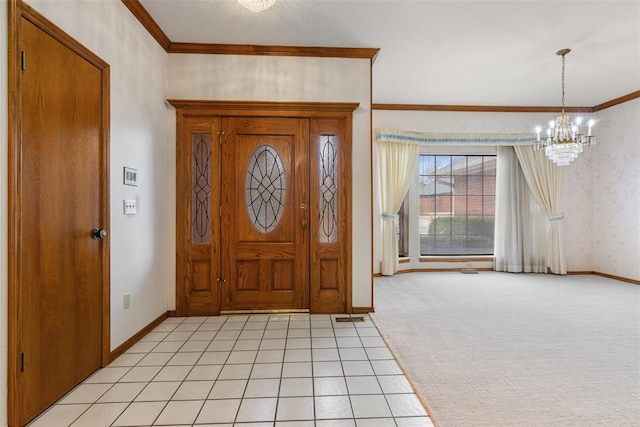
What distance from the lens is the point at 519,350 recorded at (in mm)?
2543

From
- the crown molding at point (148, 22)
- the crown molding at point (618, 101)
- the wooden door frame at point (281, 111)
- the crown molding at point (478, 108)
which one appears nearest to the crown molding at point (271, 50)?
the crown molding at point (148, 22)

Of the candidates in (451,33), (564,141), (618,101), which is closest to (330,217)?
(451,33)

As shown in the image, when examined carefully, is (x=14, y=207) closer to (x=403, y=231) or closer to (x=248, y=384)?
(x=248, y=384)

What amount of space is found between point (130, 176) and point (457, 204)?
524 cm

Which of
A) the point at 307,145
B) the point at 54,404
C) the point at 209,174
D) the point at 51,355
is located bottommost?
the point at 54,404

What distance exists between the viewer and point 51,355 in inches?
72.0

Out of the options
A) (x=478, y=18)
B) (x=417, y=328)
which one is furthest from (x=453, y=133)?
(x=417, y=328)

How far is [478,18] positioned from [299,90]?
1.82 meters

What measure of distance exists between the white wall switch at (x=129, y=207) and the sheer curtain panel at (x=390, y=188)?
3.70 meters

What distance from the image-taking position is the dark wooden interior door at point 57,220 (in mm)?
1660

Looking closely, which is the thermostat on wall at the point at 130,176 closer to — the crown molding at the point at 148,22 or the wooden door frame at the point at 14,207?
the wooden door frame at the point at 14,207

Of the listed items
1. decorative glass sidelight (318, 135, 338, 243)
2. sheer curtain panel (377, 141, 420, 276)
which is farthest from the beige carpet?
decorative glass sidelight (318, 135, 338, 243)

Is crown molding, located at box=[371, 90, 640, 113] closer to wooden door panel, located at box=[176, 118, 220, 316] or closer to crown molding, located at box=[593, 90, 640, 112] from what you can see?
crown molding, located at box=[593, 90, 640, 112]

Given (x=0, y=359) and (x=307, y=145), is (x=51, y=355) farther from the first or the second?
(x=307, y=145)
